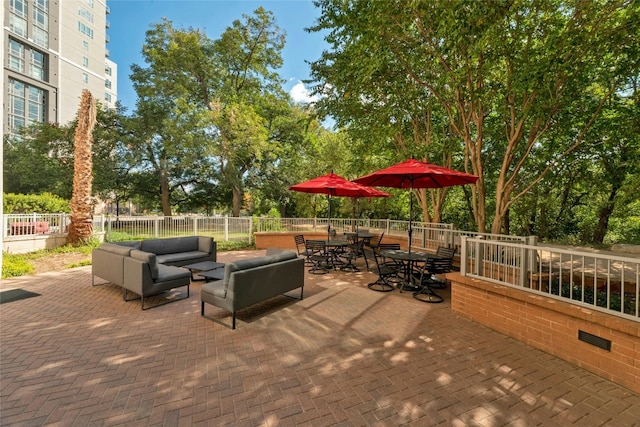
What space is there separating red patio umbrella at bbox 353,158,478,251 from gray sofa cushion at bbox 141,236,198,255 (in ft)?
17.1

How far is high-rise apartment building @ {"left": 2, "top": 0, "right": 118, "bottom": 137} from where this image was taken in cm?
3077

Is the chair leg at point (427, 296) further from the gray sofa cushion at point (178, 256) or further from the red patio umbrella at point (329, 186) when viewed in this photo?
the gray sofa cushion at point (178, 256)

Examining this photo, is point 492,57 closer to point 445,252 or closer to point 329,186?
point 445,252

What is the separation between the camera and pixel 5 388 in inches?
102

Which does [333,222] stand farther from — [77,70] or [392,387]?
[77,70]

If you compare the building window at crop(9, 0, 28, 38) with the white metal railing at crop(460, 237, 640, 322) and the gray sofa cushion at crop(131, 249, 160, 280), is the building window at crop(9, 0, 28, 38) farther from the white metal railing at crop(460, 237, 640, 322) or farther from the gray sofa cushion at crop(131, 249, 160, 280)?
the white metal railing at crop(460, 237, 640, 322)

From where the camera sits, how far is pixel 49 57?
34406 millimetres

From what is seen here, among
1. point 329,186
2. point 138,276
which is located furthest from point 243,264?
point 329,186

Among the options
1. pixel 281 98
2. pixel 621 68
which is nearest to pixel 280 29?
pixel 281 98

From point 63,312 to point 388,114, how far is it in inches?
382

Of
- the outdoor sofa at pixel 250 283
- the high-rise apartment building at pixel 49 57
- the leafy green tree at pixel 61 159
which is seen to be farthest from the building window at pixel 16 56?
the outdoor sofa at pixel 250 283

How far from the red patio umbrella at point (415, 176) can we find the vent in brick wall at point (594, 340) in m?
3.17

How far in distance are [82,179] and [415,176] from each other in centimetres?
1249

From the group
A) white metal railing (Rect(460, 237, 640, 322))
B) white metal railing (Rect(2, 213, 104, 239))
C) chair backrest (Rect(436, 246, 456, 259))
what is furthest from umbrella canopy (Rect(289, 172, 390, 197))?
white metal railing (Rect(2, 213, 104, 239))
